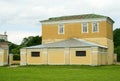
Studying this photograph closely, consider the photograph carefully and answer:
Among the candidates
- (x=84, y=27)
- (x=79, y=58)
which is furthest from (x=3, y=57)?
(x=84, y=27)

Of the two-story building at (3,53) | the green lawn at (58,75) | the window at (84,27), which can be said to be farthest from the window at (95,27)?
the green lawn at (58,75)

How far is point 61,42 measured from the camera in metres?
56.5

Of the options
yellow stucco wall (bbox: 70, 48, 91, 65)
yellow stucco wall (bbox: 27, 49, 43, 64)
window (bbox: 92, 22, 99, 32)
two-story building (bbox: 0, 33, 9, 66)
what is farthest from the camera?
window (bbox: 92, 22, 99, 32)

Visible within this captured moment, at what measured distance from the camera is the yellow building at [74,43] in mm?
51469

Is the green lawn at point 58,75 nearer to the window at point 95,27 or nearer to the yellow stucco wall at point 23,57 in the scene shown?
the yellow stucco wall at point 23,57

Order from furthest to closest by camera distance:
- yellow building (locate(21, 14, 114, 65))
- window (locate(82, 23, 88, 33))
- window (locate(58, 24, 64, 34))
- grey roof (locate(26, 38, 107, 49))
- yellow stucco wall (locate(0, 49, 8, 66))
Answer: window (locate(58, 24, 64, 34)) < window (locate(82, 23, 88, 33)) < yellow stucco wall (locate(0, 49, 8, 66)) < grey roof (locate(26, 38, 107, 49)) < yellow building (locate(21, 14, 114, 65))

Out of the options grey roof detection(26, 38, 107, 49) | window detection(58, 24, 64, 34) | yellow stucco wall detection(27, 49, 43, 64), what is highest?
window detection(58, 24, 64, 34)

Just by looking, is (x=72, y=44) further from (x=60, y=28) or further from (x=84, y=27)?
(x=60, y=28)

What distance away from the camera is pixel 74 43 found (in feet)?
177

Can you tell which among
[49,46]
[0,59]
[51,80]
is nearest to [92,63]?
[49,46]

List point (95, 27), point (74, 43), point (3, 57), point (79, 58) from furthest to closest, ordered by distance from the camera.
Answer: point (95, 27), point (3, 57), point (74, 43), point (79, 58)

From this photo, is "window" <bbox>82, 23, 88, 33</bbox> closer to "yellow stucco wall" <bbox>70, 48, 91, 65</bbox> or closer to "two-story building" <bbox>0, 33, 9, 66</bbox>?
"yellow stucco wall" <bbox>70, 48, 91, 65</bbox>

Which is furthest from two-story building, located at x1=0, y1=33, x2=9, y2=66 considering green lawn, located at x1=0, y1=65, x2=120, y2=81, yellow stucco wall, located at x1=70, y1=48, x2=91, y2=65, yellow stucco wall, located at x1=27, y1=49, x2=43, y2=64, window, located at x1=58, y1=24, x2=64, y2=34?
green lawn, located at x1=0, y1=65, x2=120, y2=81

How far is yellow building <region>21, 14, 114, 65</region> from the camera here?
5147cm
